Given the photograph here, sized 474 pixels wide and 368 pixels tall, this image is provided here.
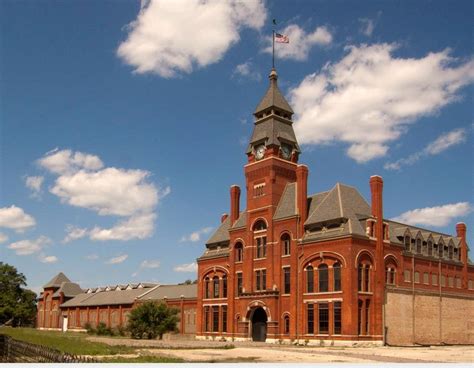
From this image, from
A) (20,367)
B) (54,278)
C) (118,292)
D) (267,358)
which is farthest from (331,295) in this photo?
(54,278)

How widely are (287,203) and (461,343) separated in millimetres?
23783

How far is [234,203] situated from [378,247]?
20.3 metres

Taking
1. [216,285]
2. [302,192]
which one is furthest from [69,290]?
[302,192]

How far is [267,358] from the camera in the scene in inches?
1428

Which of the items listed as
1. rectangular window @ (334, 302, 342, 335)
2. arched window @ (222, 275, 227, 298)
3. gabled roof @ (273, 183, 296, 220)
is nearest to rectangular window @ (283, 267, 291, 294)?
gabled roof @ (273, 183, 296, 220)

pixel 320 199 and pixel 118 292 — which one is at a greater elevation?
pixel 320 199

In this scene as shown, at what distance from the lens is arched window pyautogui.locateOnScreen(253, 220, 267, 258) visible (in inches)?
2486

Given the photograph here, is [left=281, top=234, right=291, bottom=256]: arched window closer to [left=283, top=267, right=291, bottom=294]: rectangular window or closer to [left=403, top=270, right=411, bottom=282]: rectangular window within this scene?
[left=283, top=267, right=291, bottom=294]: rectangular window

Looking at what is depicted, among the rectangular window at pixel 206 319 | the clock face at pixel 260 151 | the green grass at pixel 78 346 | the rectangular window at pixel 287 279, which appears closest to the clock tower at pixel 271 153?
the clock face at pixel 260 151

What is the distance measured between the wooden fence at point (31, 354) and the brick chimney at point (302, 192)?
3007cm

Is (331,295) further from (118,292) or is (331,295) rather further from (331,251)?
(118,292)

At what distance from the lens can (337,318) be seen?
54000 millimetres

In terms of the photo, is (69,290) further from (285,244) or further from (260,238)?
(285,244)

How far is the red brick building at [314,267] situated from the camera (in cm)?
5478
